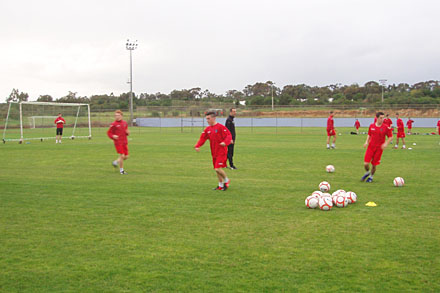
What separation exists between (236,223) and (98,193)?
435 centimetres

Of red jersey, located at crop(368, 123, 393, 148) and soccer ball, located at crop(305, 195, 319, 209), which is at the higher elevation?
red jersey, located at crop(368, 123, 393, 148)

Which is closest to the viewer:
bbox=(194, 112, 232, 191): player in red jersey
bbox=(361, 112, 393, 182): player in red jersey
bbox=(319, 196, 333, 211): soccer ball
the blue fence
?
bbox=(319, 196, 333, 211): soccer ball

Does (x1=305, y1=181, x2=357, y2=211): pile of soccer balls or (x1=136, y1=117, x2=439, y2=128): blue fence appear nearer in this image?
(x1=305, y1=181, x2=357, y2=211): pile of soccer balls

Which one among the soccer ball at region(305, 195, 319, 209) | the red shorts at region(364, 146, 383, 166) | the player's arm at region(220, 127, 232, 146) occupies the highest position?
the player's arm at region(220, 127, 232, 146)

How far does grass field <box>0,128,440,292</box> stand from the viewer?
15.8 feet

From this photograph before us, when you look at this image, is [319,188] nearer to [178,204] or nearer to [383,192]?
[383,192]

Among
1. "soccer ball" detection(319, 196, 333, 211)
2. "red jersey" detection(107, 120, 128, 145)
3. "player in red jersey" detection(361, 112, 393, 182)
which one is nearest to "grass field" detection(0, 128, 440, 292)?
"soccer ball" detection(319, 196, 333, 211)

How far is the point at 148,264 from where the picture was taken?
530cm

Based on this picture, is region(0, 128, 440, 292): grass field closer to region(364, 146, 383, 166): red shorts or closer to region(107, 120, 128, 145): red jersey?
region(364, 146, 383, 166): red shorts

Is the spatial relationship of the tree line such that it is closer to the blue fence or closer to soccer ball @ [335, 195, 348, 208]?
the blue fence

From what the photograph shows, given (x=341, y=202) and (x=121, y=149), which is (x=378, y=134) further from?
(x=121, y=149)

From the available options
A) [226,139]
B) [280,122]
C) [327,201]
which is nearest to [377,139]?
[327,201]

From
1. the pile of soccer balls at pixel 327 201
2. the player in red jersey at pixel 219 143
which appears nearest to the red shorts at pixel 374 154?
the pile of soccer balls at pixel 327 201

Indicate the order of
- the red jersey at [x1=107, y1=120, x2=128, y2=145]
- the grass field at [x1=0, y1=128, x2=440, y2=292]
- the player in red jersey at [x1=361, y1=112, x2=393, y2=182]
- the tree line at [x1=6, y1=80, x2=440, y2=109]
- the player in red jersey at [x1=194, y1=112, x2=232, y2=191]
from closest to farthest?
the grass field at [x1=0, y1=128, x2=440, y2=292] < the player in red jersey at [x1=194, y1=112, x2=232, y2=191] < the player in red jersey at [x1=361, y1=112, x2=393, y2=182] < the red jersey at [x1=107, y1=120, x2=128, y2=145] < the tree line at [x1=6, y1=80, x2=440, y2=109]
